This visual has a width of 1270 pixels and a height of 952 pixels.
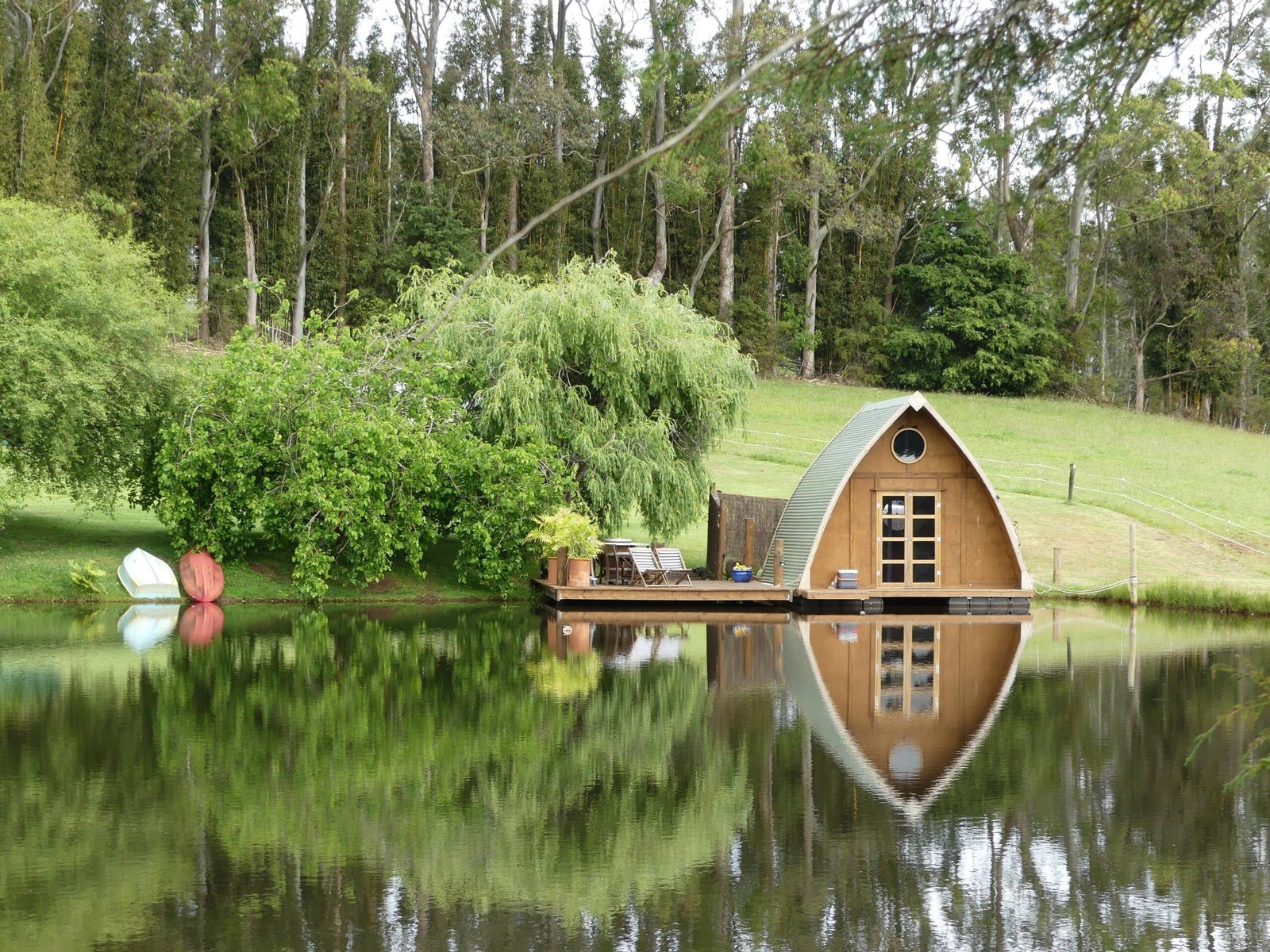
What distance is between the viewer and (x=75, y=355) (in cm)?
2206

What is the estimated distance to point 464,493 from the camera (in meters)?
23.8

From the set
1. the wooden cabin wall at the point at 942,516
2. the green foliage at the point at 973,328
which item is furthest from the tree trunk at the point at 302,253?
the wooden cabin wall at the point at 942,516

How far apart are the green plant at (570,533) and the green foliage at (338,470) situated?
0.64 m

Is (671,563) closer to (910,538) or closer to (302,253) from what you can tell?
(910,538)

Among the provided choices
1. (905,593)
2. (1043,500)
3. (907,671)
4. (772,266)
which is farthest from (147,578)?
(772,266)

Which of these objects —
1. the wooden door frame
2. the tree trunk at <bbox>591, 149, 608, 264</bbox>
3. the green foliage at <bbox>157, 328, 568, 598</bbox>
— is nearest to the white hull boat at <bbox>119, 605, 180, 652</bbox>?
the green foliage at <bbox>157, 328, 568, 598</bbox>

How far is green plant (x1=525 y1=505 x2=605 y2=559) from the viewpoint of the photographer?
2234 centimetres

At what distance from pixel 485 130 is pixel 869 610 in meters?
30.1

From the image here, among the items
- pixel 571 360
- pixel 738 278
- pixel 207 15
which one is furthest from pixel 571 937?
pixel 738 278

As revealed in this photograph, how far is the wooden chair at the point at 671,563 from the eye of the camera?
2362 centimetres

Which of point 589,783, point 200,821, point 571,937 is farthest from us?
point 589,783

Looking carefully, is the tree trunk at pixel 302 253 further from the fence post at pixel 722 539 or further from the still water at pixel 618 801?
the still water at pixel 618 801

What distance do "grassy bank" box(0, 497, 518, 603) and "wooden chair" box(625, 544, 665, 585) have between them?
2.44 m

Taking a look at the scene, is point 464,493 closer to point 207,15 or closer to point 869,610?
point 869,610
